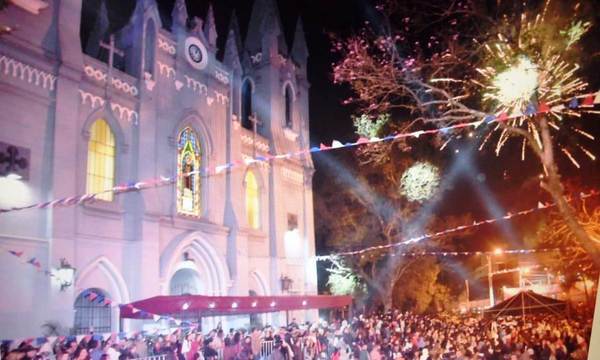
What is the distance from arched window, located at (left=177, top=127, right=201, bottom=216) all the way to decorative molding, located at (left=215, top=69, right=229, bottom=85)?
2.77 m

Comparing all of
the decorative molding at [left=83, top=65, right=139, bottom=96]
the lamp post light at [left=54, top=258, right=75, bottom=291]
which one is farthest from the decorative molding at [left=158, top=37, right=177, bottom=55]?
the lamp post light at [left=54, top=258, right=75, bottom=291]

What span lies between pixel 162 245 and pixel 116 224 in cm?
195

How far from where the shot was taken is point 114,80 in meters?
18.1

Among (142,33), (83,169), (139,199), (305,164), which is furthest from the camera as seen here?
(305,164)

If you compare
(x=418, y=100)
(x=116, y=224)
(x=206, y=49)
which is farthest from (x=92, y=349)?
(x=206, y=49)

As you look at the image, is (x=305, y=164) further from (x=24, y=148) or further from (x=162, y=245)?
(x=24, y=148)

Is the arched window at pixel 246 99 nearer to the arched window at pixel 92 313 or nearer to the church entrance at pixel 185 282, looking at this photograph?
the church entrance at pixel 185 282

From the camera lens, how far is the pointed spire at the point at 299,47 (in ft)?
94.9

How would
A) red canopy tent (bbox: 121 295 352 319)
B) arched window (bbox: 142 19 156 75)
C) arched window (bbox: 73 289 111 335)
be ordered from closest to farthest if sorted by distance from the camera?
red canopy tent (bbox: 121 295 352 319) < arched window (bbox: 73 289 111 335) < arched window (bbox: 142 19 156 75)

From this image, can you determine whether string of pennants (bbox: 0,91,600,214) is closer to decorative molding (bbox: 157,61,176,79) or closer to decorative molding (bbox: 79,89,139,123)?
decorative molding (bbox: 79,89,139,123)

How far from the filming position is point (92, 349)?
45.0ft

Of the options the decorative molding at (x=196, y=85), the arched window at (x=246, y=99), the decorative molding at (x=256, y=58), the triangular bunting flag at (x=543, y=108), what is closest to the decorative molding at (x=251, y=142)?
the arched window at (x=246, y=99)

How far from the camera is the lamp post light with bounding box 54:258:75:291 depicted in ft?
48.8

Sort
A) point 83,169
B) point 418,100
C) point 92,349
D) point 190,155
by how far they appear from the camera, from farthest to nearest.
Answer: point 190,155 → point 83,169 → point 92,349 → point 418,100
